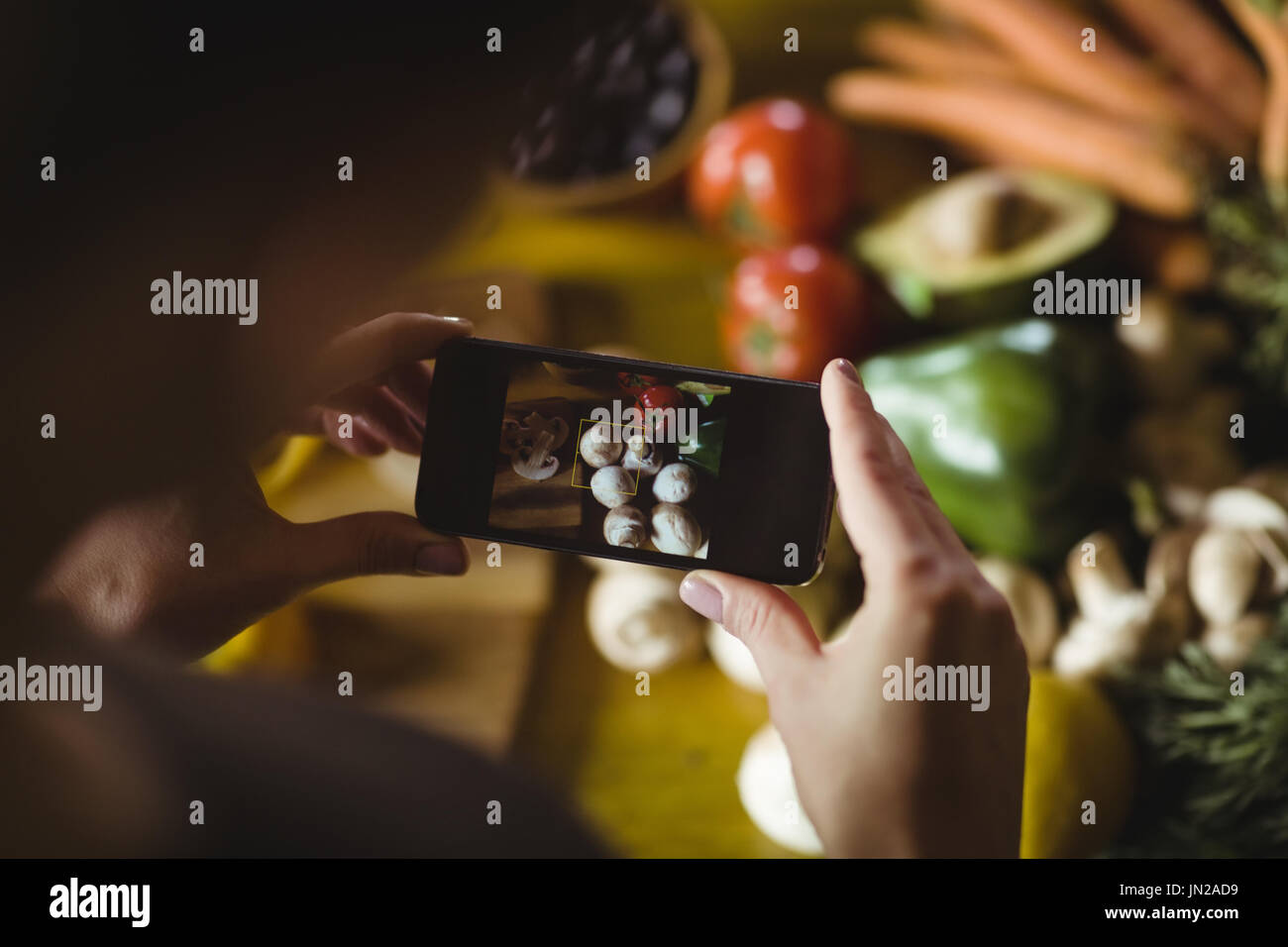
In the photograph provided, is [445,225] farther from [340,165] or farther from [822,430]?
[822,430]

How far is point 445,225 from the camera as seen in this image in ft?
1.21

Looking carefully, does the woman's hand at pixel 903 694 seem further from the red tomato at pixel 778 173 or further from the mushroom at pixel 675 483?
the red tomato at pixel 778 173

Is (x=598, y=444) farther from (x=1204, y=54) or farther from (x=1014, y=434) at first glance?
(x=1204, y=54)

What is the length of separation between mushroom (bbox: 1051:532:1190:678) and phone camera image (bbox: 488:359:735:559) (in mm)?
304

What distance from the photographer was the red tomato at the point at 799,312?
74 centimetres

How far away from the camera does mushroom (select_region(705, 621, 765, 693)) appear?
613 millimetres

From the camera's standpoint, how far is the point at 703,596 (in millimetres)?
434

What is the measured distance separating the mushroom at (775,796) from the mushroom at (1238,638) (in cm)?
28

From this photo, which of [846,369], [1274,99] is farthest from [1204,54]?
[846,369]

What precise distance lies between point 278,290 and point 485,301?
399mm

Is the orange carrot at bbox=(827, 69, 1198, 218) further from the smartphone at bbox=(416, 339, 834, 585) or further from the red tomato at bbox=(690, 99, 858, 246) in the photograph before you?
the smartphone at bbox=(416, 339, 834, 585)

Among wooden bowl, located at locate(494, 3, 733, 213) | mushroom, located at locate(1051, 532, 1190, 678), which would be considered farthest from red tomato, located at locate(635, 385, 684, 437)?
wooden bowl, located at locate(494, 3, 733, 213)

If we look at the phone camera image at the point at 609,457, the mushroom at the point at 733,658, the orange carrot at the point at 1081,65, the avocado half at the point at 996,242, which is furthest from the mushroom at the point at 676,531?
the orange carrot at the point at 1081,65
